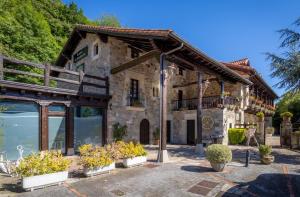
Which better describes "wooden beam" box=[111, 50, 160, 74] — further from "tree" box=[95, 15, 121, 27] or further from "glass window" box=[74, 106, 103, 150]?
"tree" box=[95, 15, 121, 27]

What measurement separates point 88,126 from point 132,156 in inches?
Result: 181

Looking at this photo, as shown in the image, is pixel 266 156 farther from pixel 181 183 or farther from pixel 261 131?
pixel 261 131

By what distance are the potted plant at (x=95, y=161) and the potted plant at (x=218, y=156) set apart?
3.59m

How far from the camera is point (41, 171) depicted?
641 centimetres

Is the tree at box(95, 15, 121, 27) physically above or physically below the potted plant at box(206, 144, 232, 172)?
above

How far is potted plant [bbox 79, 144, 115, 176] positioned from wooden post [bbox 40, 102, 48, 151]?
3.33m

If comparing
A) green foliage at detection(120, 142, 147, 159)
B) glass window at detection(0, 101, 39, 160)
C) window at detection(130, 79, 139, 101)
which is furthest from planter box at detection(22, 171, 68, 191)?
window at detection(130, 79, 139, 101)

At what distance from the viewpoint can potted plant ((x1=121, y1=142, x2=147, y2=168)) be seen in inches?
351

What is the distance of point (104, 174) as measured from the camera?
788cm

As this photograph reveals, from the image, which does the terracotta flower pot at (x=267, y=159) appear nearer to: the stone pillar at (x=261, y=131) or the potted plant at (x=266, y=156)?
the potted plant at (x=266, y=156)

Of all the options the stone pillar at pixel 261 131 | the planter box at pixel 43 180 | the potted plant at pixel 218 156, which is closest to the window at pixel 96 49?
the planter box at pixel 43 180

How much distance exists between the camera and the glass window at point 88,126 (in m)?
12.2

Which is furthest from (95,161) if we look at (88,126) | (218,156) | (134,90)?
(134,90)

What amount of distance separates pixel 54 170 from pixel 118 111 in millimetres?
7367
